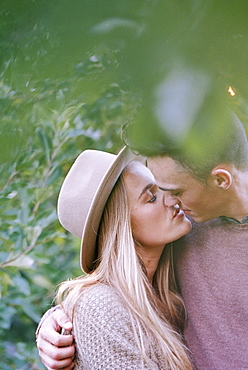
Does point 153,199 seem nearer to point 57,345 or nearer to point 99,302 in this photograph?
point 99,302

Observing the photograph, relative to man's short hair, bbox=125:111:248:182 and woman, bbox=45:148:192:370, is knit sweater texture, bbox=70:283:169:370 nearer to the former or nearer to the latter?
woman, bbox=45:148:192:370

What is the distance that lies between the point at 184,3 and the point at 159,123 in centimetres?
16

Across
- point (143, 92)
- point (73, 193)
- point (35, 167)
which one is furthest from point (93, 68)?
point (73, 193)

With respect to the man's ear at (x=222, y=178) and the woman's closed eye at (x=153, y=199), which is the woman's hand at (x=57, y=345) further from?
the man's ear at (x=222, y=178)

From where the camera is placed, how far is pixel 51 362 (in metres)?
0.96

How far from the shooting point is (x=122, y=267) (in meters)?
0.97

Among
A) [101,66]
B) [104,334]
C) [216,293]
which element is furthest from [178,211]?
[101,66]

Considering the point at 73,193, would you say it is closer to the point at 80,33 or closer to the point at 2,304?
the point at 2,304

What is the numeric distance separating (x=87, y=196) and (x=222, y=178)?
1.10 feet

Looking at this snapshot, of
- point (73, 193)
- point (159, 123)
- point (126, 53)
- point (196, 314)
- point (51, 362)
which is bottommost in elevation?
point (51, 362)

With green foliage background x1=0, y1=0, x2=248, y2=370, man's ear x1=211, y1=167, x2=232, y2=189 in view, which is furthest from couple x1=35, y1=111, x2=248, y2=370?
green foliage background x1=0, y1=0, x2=248, y2=370

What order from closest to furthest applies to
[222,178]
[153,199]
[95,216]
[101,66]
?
[101,66] → [222,178] → [153,199] → [95,216]

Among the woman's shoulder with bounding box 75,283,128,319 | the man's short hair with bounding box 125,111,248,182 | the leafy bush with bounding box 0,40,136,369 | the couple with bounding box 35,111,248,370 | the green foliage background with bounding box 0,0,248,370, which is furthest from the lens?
the woman's shoulder with bounding box 75,283,128,319

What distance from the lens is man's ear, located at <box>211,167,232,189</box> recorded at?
76 centimetres
